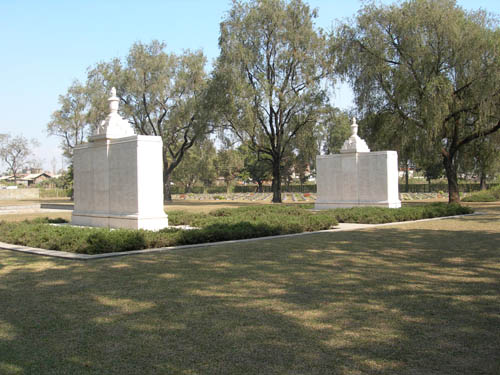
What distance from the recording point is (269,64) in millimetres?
33719

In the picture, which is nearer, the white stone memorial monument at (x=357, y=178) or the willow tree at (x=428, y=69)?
the white stone memorial monument at (x=357, y=178)

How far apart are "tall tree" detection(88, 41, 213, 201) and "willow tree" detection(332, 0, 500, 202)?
13.8 m

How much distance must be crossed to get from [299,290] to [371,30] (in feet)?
77.7

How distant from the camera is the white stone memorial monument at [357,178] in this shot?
71.1ft

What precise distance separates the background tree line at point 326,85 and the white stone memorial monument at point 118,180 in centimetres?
1621

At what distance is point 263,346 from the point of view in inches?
174

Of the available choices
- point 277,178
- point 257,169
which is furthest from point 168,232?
point 257,169

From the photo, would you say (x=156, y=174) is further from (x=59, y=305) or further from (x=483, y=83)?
(x=483, y=83)

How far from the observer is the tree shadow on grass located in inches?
160

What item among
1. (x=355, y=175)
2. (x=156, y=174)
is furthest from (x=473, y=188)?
(x=156, y=174)

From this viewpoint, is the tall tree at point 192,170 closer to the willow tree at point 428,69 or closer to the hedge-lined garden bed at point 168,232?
the willow tree at point 428,69

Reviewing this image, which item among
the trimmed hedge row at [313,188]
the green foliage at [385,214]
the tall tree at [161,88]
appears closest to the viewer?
the green foliage at [385,214]

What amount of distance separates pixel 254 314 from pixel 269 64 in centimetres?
3004

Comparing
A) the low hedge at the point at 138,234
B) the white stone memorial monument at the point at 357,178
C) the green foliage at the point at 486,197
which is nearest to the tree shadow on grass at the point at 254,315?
the low hedge at the point at 138,234
